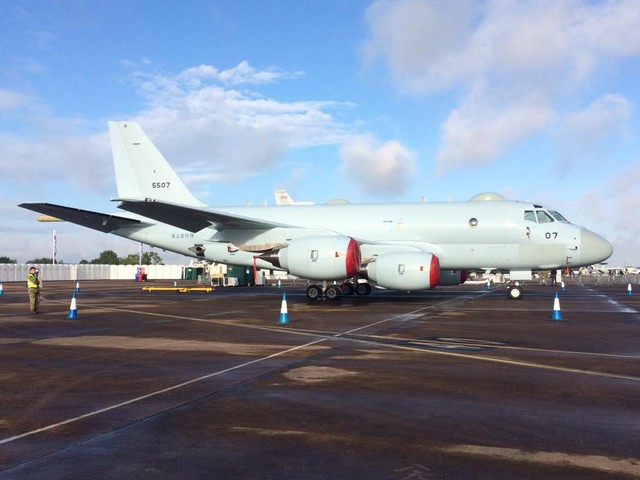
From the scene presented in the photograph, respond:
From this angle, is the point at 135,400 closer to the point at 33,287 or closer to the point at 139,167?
the point at 33,287

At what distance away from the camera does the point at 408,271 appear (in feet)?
70.4

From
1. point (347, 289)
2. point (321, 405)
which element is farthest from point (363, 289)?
point (321, 405)

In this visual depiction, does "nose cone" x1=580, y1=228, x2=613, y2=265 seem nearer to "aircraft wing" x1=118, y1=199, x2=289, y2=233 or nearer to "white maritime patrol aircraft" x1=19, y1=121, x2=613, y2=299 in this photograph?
"white maritime patrol aircraft" x1=19, y1=121, x2=613, y2=299

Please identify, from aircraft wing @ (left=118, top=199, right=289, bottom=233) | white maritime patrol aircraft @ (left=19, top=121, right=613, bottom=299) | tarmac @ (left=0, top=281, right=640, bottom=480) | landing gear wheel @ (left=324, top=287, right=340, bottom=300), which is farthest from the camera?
landing gear wheel @ (left=324, top=287, right=340, bottom=300)

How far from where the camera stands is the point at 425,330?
46.0 ft

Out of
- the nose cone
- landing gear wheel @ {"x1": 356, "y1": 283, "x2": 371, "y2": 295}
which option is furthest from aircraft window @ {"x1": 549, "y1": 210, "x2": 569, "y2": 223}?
landing gear wheel @ {"x1": 356, "y1": 283, "x2": 371, "y2": 295}

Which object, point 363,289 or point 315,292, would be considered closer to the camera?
point 315,292

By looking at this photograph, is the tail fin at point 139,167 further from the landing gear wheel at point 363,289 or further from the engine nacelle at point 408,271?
the engine nacelle at point 408,271

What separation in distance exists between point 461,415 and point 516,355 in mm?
4753

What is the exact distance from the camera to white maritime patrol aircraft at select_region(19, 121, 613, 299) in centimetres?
2178

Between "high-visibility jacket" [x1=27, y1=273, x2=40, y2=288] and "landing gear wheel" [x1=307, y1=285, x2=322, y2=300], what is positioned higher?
"high-visibility jacket" [x1=27, y1=273, x2=40, y2=288]

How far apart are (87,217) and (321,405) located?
2341 cm

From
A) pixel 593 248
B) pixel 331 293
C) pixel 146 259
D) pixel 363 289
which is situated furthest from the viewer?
pixel 146 259

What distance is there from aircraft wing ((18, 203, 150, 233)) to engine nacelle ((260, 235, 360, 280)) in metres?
Answer: 10.7
